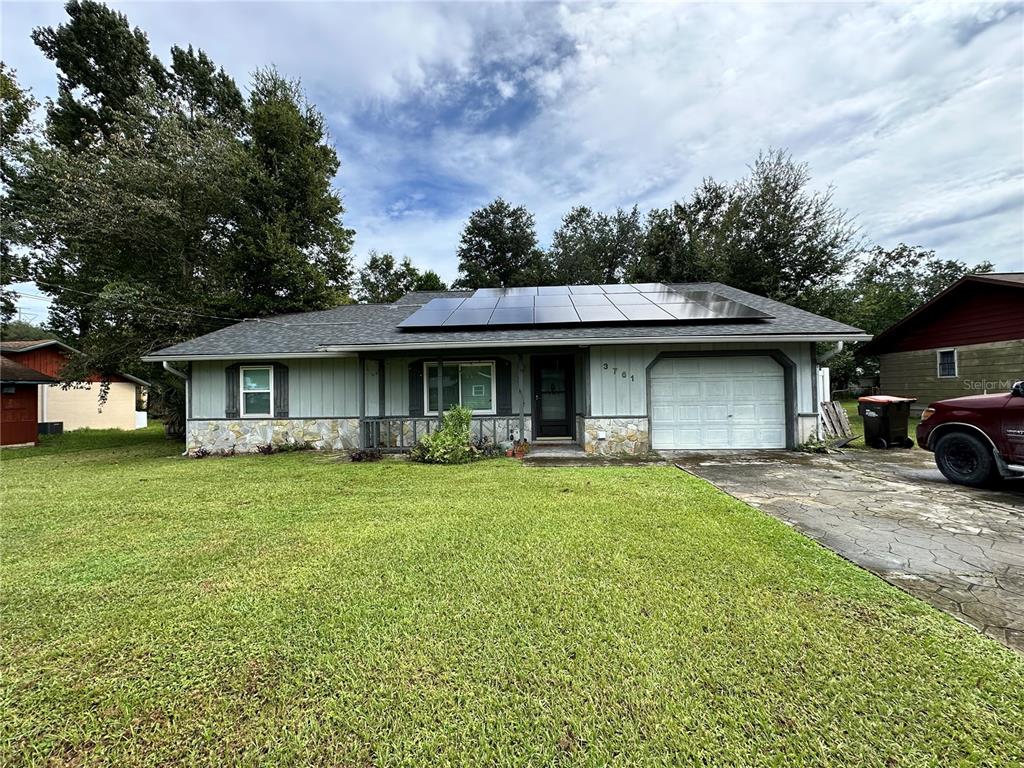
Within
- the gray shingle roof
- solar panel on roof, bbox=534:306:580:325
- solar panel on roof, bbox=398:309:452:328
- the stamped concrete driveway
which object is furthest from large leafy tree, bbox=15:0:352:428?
the stamped concrete driveway

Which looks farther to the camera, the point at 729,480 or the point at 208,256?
the point at 208,256

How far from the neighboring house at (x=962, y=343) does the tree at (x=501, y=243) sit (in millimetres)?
18457

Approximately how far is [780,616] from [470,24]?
40.5 ft

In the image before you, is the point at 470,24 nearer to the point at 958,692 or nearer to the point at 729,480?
the point at 729,480

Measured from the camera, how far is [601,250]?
27.1 metres

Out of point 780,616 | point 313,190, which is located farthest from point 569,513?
point 313,190

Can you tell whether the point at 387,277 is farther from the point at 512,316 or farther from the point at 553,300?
the point at 512,316

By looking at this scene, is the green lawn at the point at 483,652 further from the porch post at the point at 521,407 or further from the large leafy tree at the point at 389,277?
the large leafy tree at the point at 389,277

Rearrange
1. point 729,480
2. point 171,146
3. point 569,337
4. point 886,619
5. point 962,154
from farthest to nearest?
point 171,146
point 962,154
point 569,337
point 729,480
point 886,619

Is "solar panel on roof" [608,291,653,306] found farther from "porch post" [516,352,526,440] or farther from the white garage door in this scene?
"porch post" [516,352,526,440]

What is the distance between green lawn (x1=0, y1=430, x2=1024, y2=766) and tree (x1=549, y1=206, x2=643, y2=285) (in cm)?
2439

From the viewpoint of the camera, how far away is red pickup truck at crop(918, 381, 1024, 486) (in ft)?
16.3

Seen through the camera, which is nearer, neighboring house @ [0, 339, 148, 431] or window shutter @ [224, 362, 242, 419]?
window shutter @ [224, 362, 242, 419]

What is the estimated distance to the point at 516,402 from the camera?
969 centimetres
